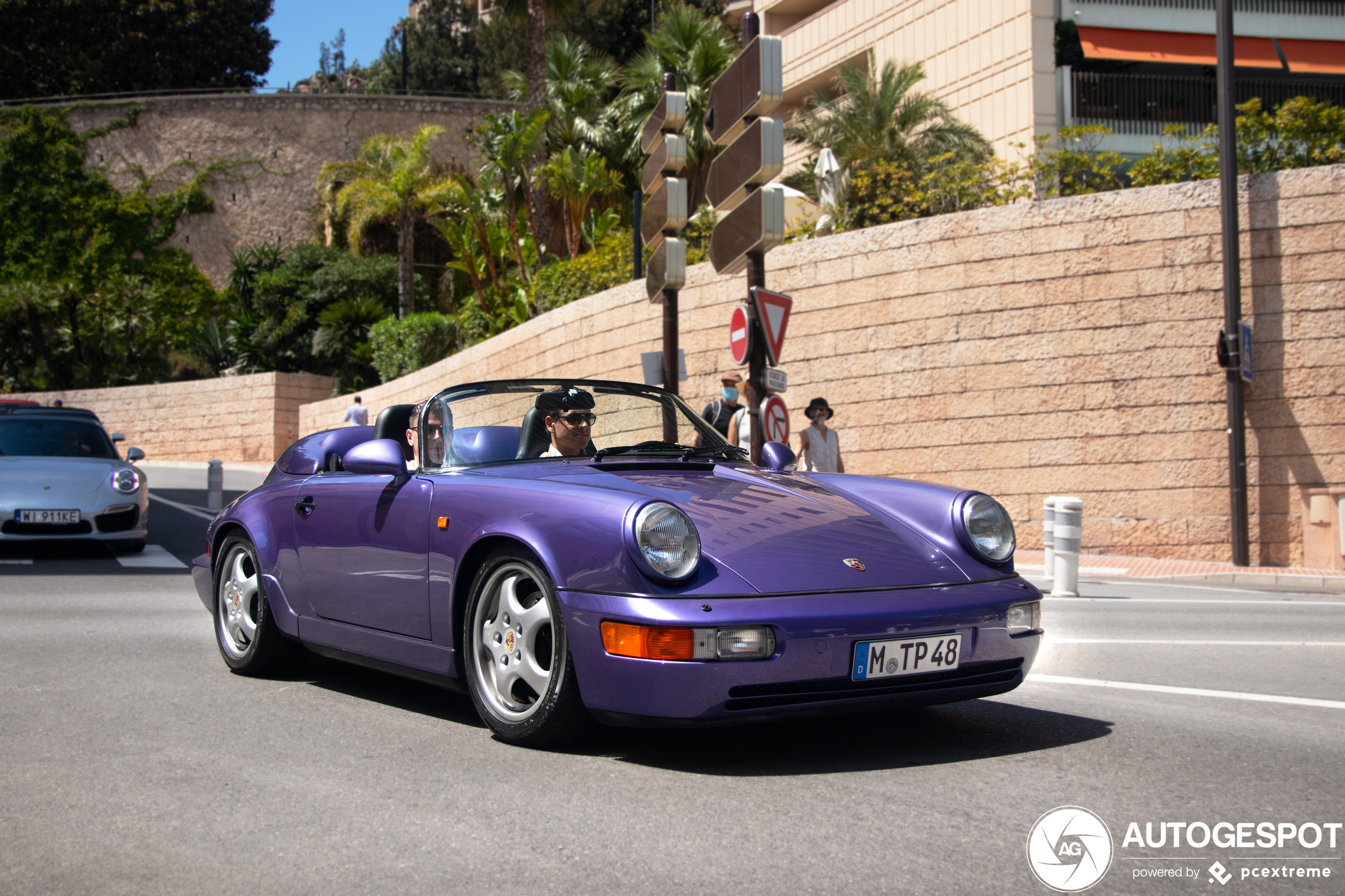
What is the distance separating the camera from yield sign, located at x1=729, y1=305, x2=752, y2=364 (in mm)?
11273

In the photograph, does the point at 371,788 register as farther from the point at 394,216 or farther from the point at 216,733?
the point at 394,216

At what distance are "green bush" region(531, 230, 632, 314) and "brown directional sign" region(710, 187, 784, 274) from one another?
10836 mm

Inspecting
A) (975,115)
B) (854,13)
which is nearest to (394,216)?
(854,13)

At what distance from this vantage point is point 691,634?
3484mm

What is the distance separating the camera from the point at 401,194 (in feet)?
112

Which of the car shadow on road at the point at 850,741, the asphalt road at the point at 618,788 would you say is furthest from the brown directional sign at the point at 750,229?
the car shadow on road at the point at 850,741

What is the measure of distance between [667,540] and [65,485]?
9.40 meters

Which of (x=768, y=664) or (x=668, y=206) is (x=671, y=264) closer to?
(x=668, y=206)

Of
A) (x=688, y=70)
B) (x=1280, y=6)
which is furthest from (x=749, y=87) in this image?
(x=1280, y=6)

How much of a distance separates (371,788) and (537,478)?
1.18 metres

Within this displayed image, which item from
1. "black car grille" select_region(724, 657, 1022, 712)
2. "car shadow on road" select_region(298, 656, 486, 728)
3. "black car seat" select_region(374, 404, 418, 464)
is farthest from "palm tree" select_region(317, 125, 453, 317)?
"black car grille" select_region(724, 657, 1022, 712)

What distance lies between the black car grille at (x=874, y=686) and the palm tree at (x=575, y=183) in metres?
25.6

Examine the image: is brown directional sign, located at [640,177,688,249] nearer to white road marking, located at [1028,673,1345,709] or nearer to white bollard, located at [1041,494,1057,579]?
white bollard, located at [1041,494,1057,579]

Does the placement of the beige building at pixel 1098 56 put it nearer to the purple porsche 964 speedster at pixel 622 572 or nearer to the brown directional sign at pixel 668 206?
the brown directional sign at pixel 668 206
